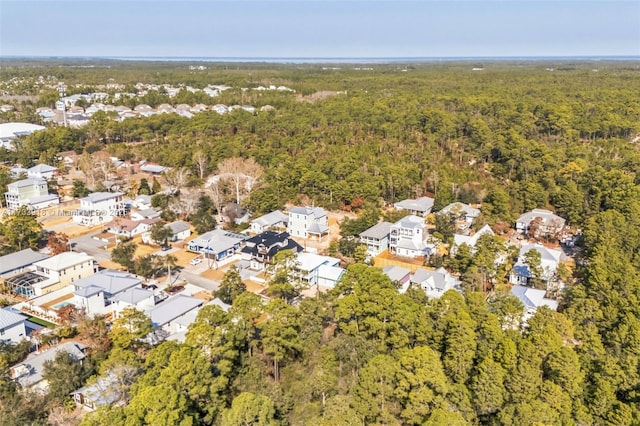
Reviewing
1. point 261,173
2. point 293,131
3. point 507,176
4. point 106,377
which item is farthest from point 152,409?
point 293,131

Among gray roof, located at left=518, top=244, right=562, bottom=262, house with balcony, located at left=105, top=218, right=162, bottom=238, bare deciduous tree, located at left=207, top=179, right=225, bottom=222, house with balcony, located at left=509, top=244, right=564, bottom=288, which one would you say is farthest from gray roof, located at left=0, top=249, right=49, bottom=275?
gray roof, located at left=518, top=244, right=562, bottom=262

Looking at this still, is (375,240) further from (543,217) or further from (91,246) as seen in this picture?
(91,246)

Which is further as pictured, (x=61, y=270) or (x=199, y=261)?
(x=199, y=261)

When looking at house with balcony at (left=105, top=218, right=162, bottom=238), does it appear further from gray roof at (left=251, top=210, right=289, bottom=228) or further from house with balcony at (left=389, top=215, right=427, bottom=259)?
house with balcony at (left=389, top=215, right=427, bottom=259)

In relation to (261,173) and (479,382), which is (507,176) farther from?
(479,382)

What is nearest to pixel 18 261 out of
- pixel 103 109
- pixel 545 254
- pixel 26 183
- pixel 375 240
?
pixel 26 183
